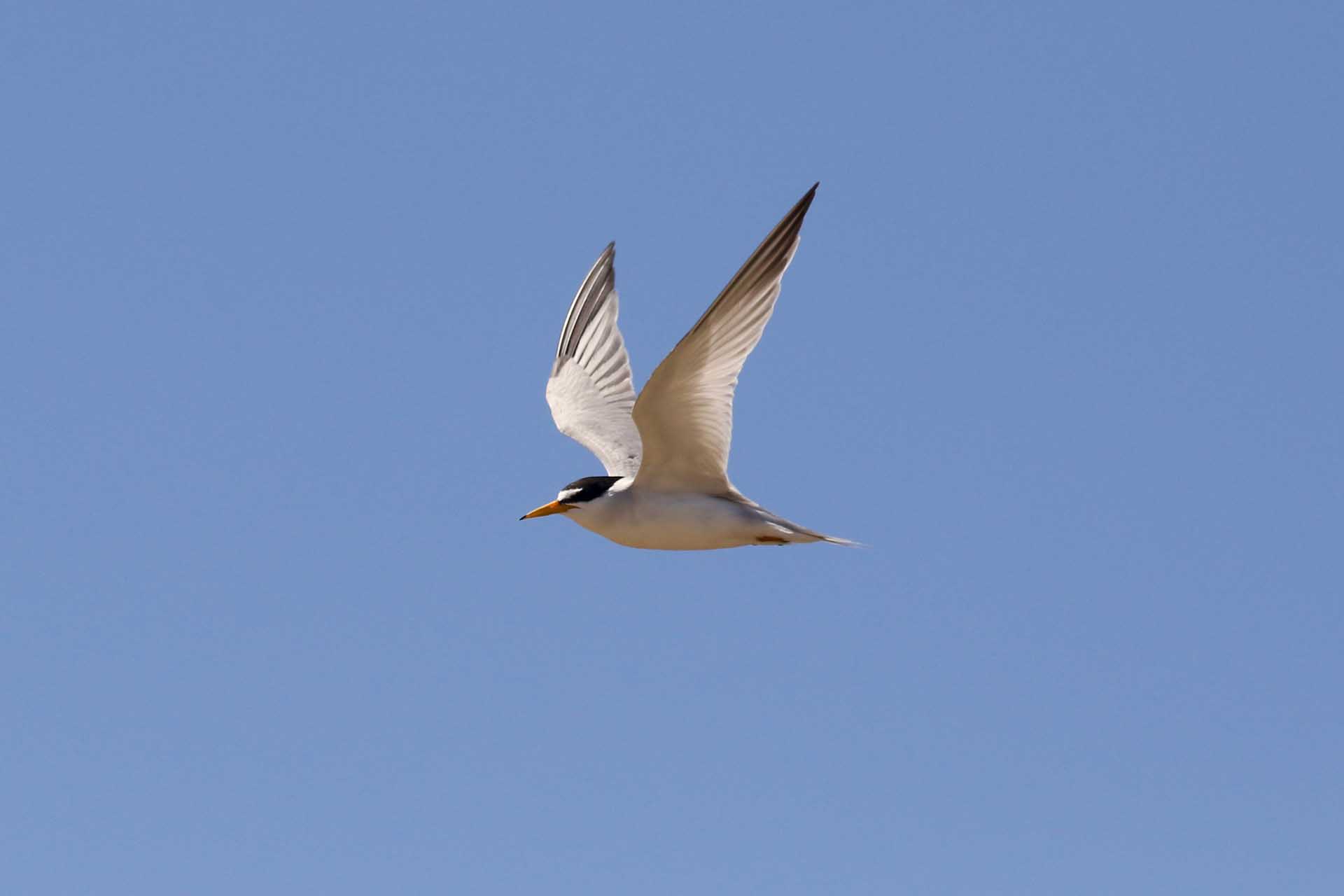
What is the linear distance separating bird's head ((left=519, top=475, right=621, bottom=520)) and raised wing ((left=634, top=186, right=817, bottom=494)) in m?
0.49

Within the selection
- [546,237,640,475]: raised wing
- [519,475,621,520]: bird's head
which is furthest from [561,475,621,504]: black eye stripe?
[546,237,640,475]: raised wing

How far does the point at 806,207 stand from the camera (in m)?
17.0

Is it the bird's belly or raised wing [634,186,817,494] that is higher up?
raised wing [634,186,817,494]

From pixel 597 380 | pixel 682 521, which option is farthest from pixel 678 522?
pixel 597 380

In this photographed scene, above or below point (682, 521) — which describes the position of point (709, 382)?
above

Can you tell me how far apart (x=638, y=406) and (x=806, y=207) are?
99.8 inches

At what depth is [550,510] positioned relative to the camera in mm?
19188

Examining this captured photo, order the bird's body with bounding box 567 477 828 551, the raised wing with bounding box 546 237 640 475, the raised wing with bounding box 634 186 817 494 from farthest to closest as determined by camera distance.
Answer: the raised wing with bounding box 546 237 640 475 < the bird's body with bounding box 567 477 828 551 < the raised wing with bounding box 634 186 817 494

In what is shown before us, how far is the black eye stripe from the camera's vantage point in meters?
18.9

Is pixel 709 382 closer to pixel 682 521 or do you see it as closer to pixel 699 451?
pixel 699 451

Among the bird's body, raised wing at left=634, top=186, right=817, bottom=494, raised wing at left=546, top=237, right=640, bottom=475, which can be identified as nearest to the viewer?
raised wing at left=634, top=186, right=817, bottom=494

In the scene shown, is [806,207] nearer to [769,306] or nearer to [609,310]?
[769,306]

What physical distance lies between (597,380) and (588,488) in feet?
15.9

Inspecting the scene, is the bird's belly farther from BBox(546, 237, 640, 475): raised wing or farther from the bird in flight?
BBox(546, 237, 640, 475): raised wing
